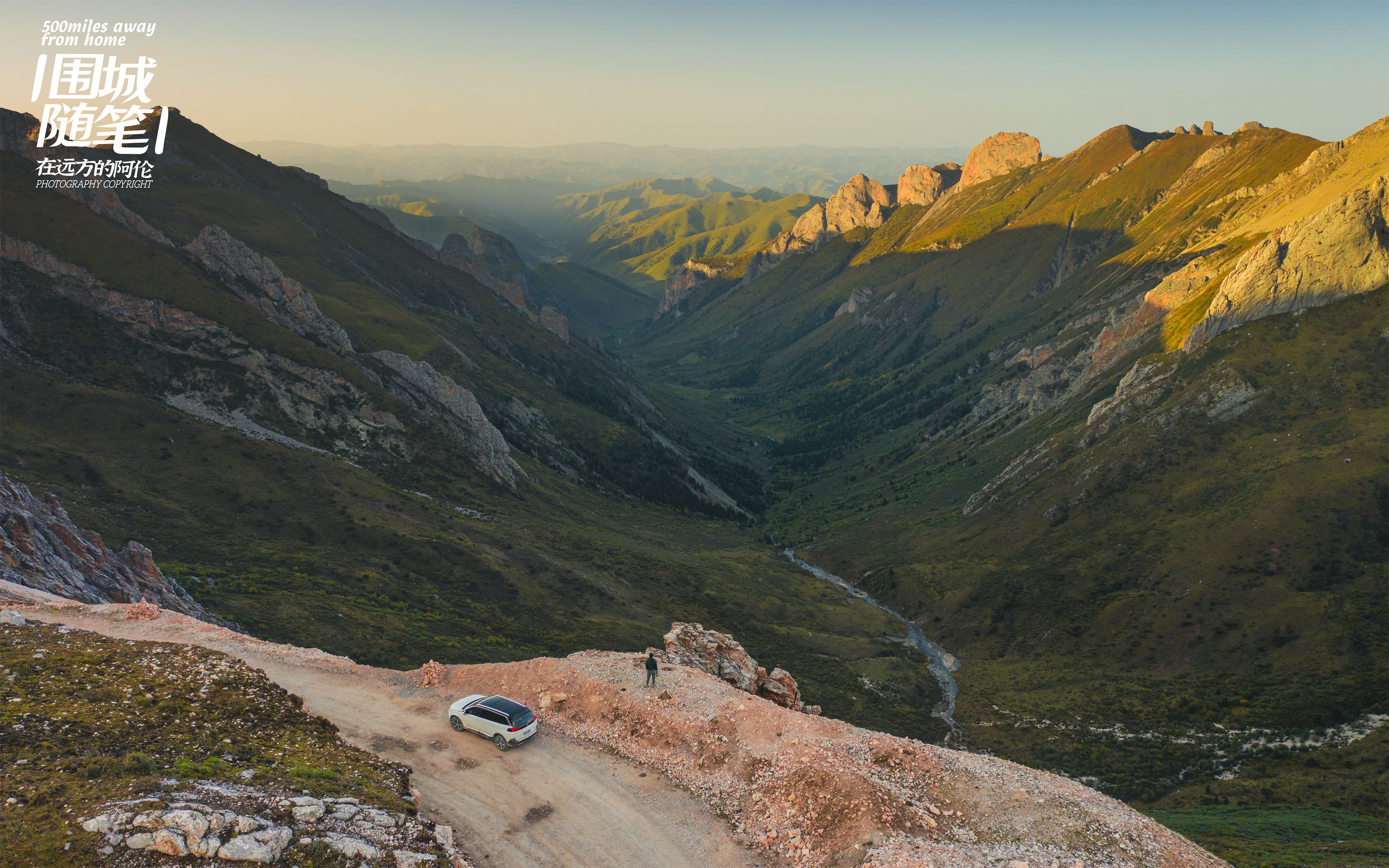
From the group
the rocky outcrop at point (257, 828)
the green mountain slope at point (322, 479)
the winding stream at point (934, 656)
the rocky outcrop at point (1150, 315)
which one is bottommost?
the winding stream at point (934, 656)

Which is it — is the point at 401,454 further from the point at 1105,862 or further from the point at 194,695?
the point at 1105,862

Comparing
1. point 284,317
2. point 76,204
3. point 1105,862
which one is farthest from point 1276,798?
point 76,204

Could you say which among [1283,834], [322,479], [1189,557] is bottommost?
[322,479]

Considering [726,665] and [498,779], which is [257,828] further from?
[726,665]

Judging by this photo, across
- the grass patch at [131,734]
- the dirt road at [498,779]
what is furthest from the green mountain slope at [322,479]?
the grass patch at [131,734]

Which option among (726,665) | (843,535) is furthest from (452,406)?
(726,665)

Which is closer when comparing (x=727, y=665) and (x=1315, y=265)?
(x=727, y=665)

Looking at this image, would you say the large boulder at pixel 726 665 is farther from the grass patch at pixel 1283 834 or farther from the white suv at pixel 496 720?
the grass patch at pixel 1283 834
